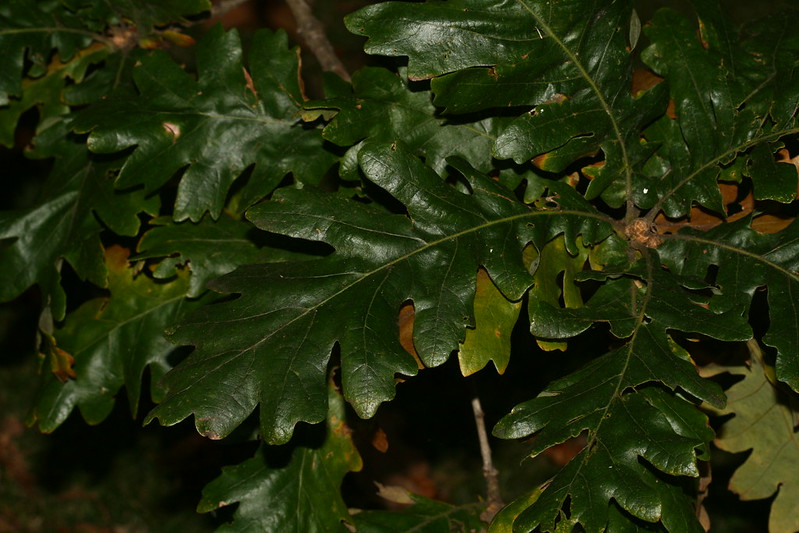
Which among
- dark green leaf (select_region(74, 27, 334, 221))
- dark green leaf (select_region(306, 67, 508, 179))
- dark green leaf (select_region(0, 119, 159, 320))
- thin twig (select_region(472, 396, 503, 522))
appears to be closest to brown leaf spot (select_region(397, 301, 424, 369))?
dark green leaf (select_region(306, 67, 508, 179))

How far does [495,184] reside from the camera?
2.15m

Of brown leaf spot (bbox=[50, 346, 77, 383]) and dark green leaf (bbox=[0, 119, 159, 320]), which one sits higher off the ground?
dark green leaf (bbox=[0, 119, 159, 320])

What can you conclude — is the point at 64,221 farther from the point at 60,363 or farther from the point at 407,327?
the point at 407,327

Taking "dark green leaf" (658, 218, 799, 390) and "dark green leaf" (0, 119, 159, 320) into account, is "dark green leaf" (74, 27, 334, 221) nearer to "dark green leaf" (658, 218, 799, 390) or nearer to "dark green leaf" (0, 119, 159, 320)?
"dark green leaf" (0, 119, 159, 320)

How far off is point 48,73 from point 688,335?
2137mm

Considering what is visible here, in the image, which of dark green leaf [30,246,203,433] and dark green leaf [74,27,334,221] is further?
dark green leaf [30,246,203,433]

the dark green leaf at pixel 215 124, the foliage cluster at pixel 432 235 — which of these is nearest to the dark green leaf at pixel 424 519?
the foliage cluster at pixel 432 235

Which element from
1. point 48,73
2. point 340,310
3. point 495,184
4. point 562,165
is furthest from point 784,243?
point 48,73

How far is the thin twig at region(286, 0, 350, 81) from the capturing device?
2.86 metres

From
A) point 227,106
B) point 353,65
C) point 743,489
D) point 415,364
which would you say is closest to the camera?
point 415,364

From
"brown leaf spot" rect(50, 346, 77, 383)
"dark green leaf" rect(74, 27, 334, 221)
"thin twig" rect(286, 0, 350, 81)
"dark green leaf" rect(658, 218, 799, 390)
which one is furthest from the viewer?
"thin twig" rect(286, 0, 350, 81)

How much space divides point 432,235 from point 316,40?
111 cm

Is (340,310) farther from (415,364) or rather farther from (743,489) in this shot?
(743,489)

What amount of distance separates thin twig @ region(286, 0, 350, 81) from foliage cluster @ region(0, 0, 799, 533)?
333 millimetres
